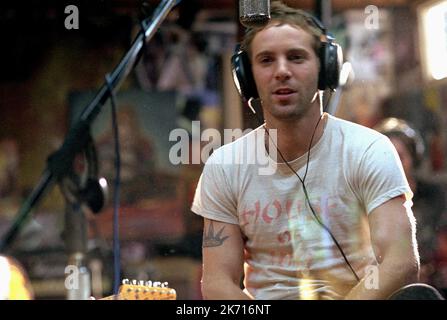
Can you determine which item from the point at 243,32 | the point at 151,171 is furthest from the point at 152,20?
the point at 151,171

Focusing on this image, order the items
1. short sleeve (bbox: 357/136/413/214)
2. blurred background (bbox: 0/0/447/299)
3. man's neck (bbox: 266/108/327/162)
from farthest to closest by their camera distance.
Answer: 1. blurred background (bbox: 0/0/447/299)
2. man's neck (bbox: 266/108/327/162)
3. short sleeve (bbox: 357/136/413/214)

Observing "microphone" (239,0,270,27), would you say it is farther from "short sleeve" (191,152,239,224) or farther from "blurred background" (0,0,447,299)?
"blurred background" (0,0,447,299)


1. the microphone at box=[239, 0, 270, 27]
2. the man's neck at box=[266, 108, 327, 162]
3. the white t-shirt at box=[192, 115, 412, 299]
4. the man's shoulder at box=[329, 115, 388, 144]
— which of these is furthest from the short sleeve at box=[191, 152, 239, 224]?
the microphone at box=[239, 0, 270, 27]

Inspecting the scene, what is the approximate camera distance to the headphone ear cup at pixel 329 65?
173cm

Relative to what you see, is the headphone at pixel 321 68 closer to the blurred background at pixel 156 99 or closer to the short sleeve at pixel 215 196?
the short sleeve at pixel 215 196

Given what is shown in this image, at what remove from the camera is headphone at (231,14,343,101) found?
174 centimetres

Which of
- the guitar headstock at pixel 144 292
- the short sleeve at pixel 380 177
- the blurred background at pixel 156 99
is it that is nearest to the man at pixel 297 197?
the short sleeve at pixel 380 177

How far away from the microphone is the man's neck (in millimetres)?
289

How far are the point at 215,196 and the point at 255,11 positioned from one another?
451 millimetres

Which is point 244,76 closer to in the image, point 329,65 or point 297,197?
point 329,65

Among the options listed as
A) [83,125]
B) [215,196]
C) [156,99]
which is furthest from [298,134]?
[156,99]

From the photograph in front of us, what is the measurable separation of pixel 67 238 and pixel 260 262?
57cm

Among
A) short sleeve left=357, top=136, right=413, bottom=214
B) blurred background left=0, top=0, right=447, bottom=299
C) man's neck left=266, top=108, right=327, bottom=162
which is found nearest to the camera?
short sleeve left=357, top=136, right=413, bottom=214

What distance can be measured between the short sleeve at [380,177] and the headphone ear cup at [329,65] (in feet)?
0.55
